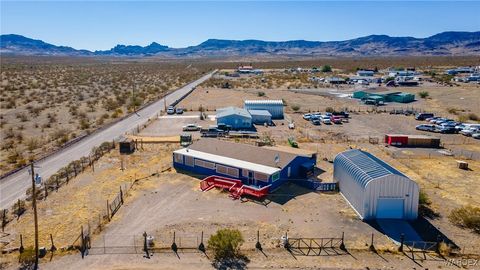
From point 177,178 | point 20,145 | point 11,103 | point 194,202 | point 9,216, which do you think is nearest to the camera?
point 9,216

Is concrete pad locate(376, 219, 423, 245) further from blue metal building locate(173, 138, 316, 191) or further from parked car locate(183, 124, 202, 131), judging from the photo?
parked car locate(183, 124, 202, 131)

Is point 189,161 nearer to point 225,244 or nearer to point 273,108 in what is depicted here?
point 225,244

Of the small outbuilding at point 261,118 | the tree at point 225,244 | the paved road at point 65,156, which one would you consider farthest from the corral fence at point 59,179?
the small outbuilding at point 261,118

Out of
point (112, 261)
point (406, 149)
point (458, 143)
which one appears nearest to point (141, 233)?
point (112, 261)

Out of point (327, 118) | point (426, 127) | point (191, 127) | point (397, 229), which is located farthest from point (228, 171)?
point (426, 127)

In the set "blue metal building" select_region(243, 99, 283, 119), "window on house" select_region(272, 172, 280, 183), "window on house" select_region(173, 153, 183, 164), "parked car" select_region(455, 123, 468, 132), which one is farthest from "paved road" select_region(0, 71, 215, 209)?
"parked car" select_region(455, 123, 468, 132)

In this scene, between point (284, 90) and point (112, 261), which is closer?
point (112, 261)

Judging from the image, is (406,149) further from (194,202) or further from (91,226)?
(91,226)
